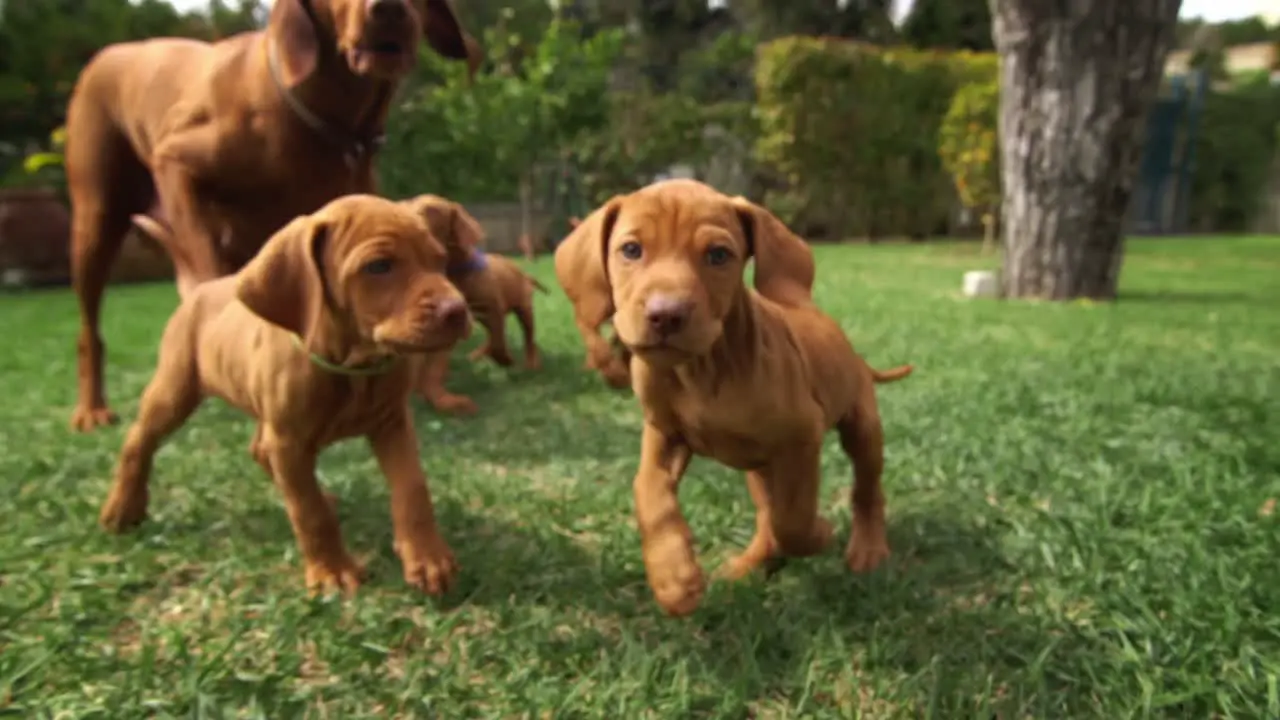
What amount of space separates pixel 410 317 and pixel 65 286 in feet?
36.2

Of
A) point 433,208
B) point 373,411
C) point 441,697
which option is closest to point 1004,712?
point 441,697

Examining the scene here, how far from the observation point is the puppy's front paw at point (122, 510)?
2652 mm

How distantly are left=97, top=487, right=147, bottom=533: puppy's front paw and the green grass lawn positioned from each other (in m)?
0.04

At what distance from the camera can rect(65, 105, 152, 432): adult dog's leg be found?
12.1 feet

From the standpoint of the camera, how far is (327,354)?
207cm

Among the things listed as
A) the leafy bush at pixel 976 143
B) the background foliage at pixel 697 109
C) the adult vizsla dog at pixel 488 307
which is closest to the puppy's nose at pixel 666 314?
the adult vizsla dog at pixel 488 307

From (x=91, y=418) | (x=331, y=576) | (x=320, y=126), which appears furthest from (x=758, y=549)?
(x=91, y=418)

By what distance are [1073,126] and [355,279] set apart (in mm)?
6604

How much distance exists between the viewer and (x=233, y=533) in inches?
105

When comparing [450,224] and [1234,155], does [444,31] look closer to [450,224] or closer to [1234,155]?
[450,224]

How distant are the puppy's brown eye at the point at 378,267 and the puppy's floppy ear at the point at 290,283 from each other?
114 millimetres

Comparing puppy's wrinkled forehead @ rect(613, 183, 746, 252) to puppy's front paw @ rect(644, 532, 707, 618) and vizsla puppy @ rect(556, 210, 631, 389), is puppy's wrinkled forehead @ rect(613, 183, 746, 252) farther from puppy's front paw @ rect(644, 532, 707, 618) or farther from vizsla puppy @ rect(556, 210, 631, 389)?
puppy's front paw @ rect(644, 532, 707, 618)

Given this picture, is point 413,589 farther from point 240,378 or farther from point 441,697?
point 240,378

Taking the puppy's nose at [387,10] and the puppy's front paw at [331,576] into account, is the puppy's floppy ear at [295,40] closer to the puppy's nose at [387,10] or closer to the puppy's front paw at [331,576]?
the puppy's nose at [387,10]
